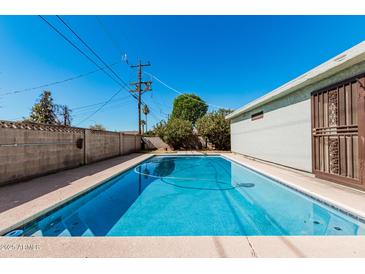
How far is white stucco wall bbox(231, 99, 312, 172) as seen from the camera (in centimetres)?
586

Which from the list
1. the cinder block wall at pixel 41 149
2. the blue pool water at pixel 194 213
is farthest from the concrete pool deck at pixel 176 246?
the cinder block wall at pixel 41 149

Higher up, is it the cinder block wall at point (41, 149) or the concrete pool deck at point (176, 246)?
the cinder block wall at point (41, 149)

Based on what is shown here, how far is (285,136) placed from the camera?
693 centimetres

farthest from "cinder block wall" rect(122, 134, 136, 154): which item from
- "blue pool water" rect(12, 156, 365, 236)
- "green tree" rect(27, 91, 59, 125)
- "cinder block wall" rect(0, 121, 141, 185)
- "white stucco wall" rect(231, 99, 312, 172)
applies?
"green tree" rect(27, 91, 59, 125)

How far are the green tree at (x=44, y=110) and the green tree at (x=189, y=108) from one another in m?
19.0

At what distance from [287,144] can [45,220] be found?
8023 millimetres

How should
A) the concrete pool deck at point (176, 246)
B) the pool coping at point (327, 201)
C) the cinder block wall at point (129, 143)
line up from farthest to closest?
the cinder block wall at point (129, 143)
the pool coping at point (327, 201)
the concrete pool deck at point (176, 246)

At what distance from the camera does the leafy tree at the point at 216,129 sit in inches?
639

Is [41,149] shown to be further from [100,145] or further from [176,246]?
[176,246]

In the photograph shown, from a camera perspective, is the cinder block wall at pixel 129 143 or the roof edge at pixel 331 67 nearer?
the roof edge at pixel 331 67

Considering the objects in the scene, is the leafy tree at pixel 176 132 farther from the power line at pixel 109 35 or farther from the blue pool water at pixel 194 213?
the blue pool water at pixel 194 213

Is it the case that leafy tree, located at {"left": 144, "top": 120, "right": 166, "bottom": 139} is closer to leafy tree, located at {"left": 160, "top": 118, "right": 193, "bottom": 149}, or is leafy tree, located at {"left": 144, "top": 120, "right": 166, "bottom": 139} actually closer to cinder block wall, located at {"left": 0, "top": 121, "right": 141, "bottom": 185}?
leafy tree, located at {"left": 160, "top": 118, "right": 193, "bottom": 149}

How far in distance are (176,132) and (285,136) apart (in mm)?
10892

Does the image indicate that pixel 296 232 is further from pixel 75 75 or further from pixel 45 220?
pixel 75 75
